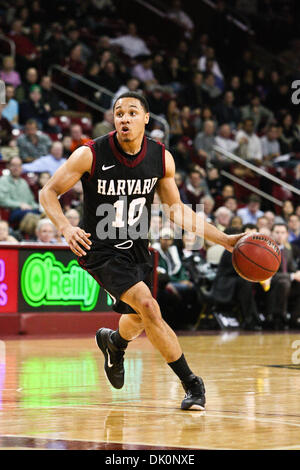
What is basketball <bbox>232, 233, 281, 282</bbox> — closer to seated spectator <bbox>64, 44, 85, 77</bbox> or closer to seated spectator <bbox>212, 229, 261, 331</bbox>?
seated spectator <bbox>212, 229, 261, 331</bbox>

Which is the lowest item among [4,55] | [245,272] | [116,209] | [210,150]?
[245,272]

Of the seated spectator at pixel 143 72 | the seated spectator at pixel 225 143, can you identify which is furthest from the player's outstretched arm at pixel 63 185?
the seated spectator at pixel 143 72

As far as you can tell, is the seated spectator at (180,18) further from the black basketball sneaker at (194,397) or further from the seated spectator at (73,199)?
the black basketball sneaker at (194,397)

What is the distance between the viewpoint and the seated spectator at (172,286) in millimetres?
13453

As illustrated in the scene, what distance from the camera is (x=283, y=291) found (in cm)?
1431

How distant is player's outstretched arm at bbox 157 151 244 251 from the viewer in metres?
5.95

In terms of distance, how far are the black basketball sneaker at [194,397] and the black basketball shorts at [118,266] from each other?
0.63m

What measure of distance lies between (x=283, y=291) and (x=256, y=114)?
7923mm

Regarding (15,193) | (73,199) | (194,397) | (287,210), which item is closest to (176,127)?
(287,210)

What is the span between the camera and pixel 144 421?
197 inches

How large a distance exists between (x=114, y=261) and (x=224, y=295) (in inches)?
319
